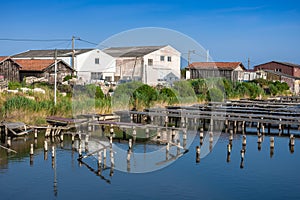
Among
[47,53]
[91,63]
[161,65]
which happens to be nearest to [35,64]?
[91,63]

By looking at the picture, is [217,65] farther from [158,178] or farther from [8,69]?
[158,178]

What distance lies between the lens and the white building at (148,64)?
3853cm

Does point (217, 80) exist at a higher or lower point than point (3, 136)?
higher

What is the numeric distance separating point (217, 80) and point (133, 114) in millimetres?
13962

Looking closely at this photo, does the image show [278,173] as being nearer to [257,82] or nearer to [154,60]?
[154,60]

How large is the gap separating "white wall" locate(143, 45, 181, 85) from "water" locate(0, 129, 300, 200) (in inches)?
938

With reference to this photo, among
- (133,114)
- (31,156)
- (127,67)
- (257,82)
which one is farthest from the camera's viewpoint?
(257,82)

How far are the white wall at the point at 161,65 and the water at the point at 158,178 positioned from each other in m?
23.8

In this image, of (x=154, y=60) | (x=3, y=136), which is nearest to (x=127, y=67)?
(x=154, y=60)

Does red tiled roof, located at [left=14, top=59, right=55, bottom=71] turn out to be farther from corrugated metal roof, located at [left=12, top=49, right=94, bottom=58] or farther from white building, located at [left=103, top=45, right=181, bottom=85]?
white building, located at [left=103, top=45, right=181, bottom=85]

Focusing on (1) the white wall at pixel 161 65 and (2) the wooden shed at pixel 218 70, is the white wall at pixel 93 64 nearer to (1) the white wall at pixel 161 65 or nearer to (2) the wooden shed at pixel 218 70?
(1) the white wall at pixel 161 65

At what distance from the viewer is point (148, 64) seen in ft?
137

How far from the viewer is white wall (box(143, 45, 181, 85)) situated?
3978 centimetres

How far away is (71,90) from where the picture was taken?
2766 centimetres
